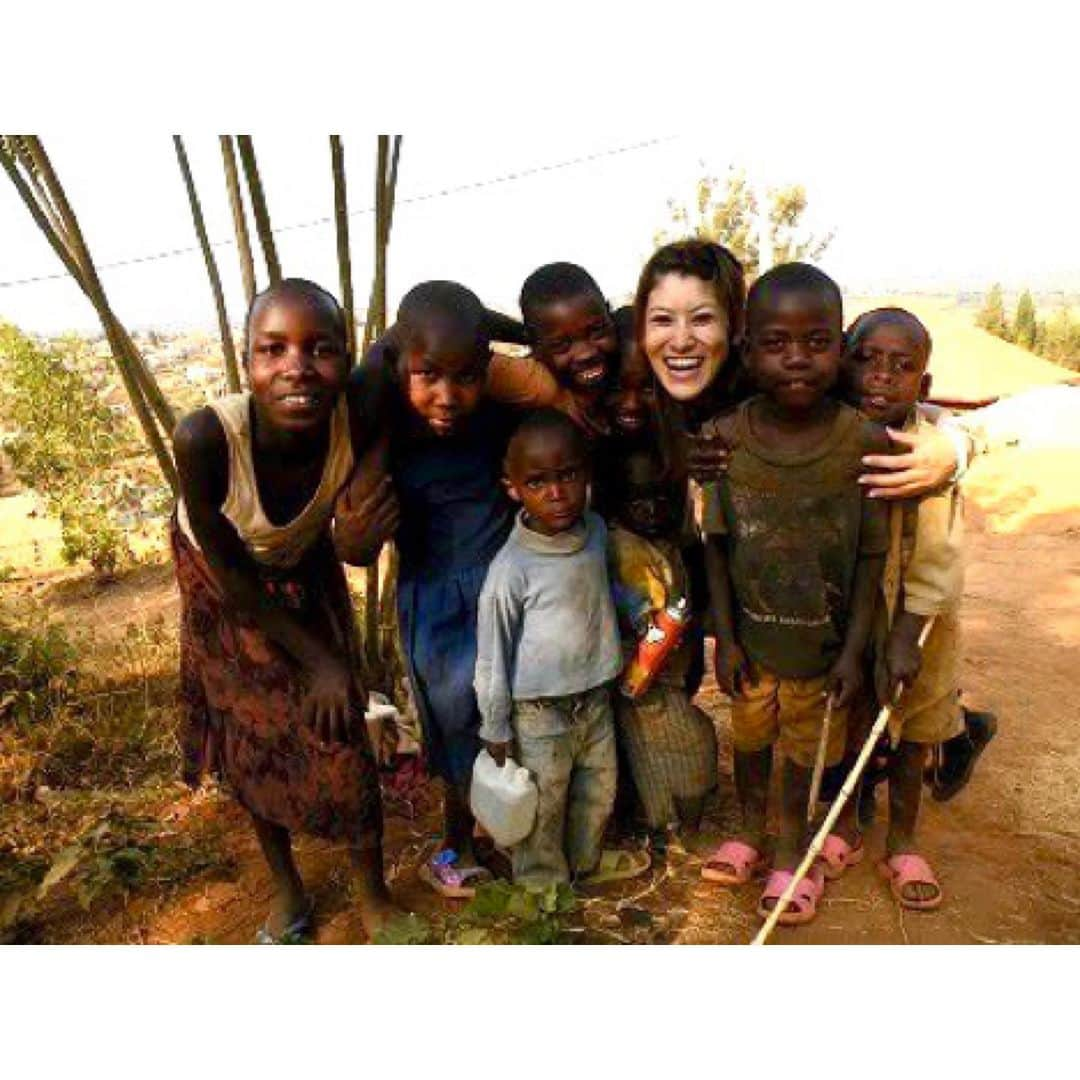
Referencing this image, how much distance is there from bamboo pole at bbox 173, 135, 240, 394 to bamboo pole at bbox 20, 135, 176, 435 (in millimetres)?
229

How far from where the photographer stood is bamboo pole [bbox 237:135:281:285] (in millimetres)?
2361

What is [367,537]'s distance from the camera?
1.82 meters

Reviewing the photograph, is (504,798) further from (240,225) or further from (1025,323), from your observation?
(1025,323)

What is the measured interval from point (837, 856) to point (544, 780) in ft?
2.73

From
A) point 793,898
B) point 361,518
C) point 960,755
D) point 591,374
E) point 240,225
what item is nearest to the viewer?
point 361,518

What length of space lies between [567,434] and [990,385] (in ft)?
46.9

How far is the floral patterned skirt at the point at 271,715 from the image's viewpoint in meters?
1.90

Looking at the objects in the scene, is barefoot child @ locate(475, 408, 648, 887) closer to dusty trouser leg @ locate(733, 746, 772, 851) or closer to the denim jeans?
the denim jeans

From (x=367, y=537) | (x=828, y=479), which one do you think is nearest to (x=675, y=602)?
(x=828, y=479)

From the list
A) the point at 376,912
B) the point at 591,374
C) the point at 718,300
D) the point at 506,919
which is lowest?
the point at 376,912

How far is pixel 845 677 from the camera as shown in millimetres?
1940

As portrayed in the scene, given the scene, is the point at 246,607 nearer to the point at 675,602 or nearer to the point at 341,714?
the point at 341,714

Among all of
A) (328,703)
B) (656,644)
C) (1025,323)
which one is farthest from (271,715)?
(1025,323)

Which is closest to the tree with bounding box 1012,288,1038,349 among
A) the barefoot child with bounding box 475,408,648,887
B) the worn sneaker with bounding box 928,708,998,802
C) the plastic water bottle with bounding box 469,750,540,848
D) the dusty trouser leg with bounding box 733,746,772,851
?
the worn sneaker with bounding box 928,708,998,802
